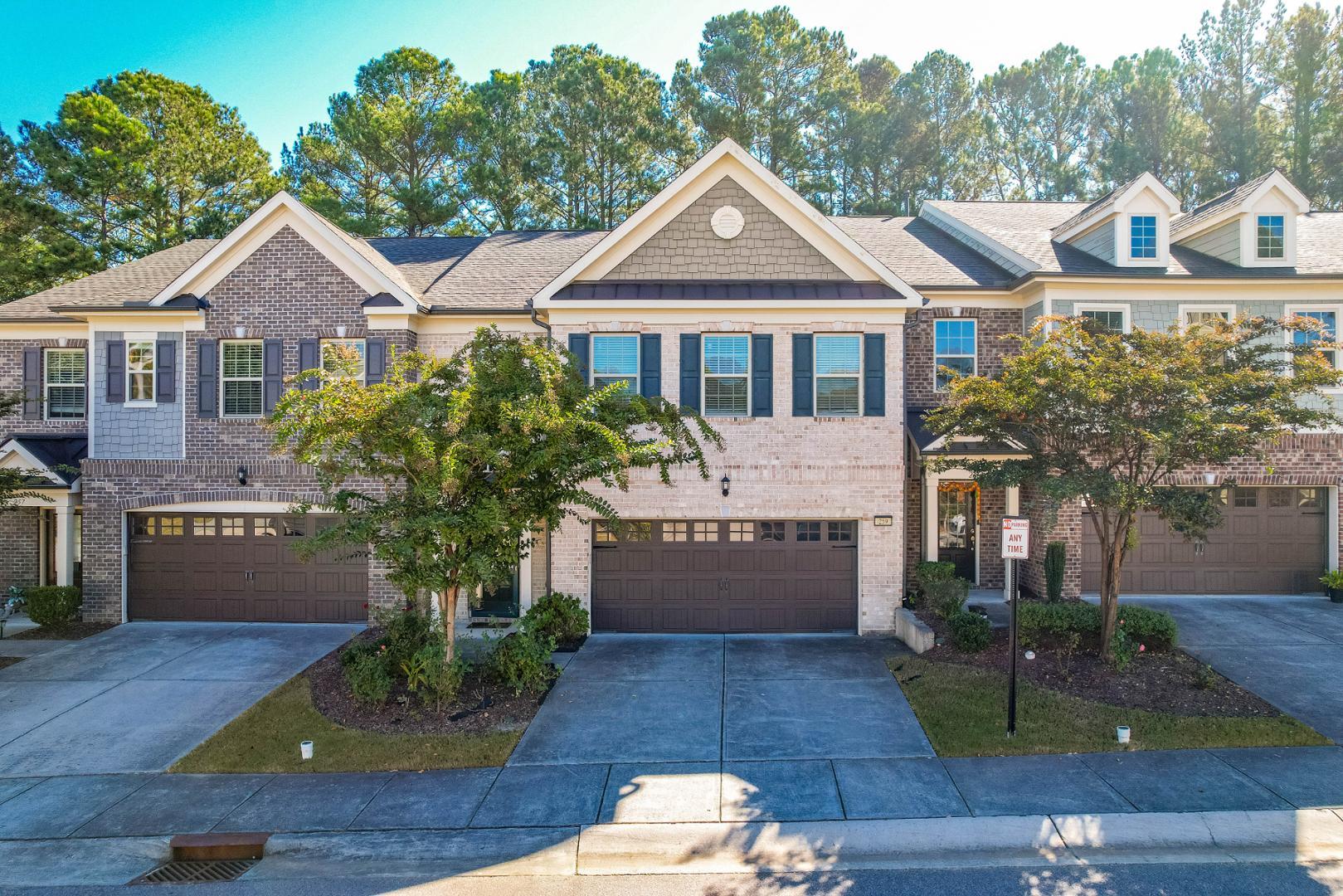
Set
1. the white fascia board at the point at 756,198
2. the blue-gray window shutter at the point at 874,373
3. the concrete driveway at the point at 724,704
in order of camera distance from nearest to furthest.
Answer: the concrete driveway at the point at 724,704, the white fascia board at the point at 756,198, the blue-gray window shutter at the point at 874,373

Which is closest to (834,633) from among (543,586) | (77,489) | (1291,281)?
(543,586)

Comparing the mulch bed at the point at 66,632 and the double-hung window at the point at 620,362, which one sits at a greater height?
the double-hung window at the point at 620,362

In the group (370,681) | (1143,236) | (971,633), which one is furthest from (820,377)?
(370,681)

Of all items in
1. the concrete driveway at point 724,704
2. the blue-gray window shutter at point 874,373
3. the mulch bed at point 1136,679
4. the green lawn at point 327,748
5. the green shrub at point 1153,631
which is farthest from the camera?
the blue-gray window shutter at point 874,373

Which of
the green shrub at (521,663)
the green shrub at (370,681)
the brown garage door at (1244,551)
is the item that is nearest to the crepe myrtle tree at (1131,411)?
the brown garage door at (1244,551)

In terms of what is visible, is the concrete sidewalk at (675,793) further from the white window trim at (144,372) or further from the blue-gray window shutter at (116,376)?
the blue-gray window shutter at (116,376)

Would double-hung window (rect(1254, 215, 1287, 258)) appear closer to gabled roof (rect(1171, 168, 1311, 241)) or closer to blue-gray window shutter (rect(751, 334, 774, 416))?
gabled roof (rect(1171, 168, 1311, 241))

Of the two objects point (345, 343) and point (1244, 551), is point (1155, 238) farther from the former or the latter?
point (345, 343)
